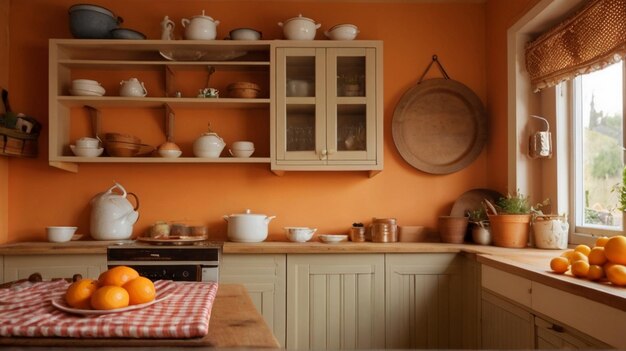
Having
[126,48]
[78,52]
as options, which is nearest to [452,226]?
[126,48]

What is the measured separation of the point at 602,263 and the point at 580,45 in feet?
4.01

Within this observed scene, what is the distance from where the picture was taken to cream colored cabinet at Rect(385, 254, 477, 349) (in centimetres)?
281

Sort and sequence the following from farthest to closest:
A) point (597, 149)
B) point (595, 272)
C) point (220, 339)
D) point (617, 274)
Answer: point (597, 149) < point (595, 272) < point (617, 274) < point (220, 339)

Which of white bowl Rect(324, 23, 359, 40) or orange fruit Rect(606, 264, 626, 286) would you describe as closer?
orange fruit Rect(606, 264, 626, 286)

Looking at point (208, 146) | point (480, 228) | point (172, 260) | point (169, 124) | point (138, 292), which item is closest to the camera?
point (138, 292)

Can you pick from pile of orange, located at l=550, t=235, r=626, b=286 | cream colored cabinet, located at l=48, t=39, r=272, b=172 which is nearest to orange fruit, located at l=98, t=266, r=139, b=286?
pile of orange, located at l=550, t=235, r=626, b=286

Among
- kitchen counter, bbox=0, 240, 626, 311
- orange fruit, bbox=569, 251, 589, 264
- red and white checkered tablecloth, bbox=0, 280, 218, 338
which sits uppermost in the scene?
orange fruit, bbox=569, 251, 589, 264

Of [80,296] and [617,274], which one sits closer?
[80,296]

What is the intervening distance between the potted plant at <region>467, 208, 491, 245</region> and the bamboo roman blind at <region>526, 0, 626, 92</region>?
0.83 meters

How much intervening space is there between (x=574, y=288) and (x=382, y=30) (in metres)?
2.27

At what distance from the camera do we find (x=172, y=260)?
2.71 metres

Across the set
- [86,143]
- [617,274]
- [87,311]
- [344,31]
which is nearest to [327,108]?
[344,31]

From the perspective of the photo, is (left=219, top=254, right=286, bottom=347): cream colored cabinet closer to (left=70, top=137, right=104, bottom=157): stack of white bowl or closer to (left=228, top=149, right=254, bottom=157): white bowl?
(left=228, top=149, right=254, bottom=157): white bowl

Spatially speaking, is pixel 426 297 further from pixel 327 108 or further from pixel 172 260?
pixel 172 260
